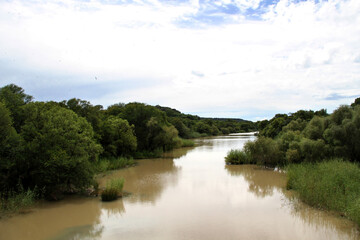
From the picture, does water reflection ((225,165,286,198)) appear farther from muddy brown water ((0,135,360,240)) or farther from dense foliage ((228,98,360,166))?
dense foliage ((228,98,360,166))

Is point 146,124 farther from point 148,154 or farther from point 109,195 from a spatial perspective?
point 109,195

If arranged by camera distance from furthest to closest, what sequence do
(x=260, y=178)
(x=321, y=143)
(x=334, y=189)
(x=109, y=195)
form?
(x=260, y=178) → (x=321, y=143) → (x=109, y=195) → (x=334, y=189)

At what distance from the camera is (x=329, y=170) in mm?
14734

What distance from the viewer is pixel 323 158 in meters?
19.4

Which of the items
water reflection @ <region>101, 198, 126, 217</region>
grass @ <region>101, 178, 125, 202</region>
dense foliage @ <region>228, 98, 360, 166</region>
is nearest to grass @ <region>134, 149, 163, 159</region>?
dense foliage @ <region>228, 98, 360, 166</region>

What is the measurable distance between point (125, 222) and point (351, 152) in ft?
52.9

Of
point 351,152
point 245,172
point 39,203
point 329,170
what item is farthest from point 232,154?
point 39,203

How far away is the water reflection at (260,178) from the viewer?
16591mm

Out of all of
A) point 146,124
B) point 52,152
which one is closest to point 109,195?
point 52,152

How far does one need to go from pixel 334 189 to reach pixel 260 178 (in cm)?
803

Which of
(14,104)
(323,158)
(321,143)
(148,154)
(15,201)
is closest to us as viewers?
(15,201)

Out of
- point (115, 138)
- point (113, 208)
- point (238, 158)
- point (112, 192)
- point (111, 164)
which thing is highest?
point (115, 138)

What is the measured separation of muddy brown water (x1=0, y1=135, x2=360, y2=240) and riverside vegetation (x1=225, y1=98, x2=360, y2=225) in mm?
719

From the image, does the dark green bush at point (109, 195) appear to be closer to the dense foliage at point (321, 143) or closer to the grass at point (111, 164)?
the grass at point (111, 164)
